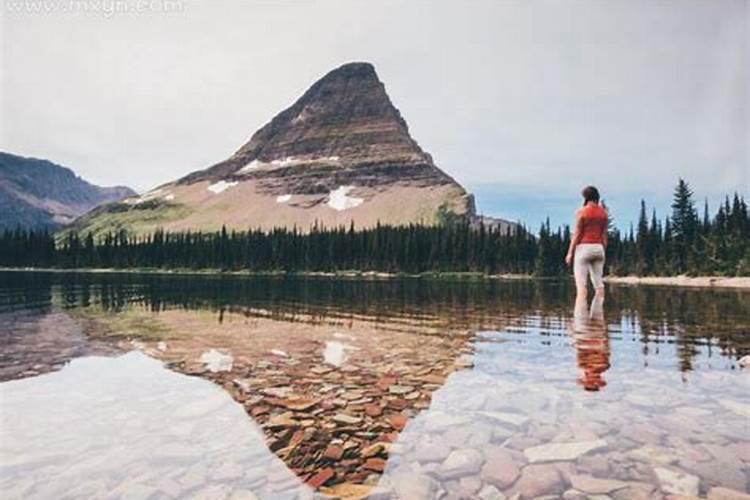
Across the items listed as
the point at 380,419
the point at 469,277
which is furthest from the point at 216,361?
the point at 469,277

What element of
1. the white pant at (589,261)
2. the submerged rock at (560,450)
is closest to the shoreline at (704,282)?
the white pant at (589,261)

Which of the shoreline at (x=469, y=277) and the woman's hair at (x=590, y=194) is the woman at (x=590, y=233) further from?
the shoreline at (x=469, y=277)

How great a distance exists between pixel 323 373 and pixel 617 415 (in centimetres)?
490

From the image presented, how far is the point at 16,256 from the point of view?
167750 millimetres

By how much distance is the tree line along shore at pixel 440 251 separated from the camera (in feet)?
295

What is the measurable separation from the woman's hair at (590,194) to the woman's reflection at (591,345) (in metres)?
3.63

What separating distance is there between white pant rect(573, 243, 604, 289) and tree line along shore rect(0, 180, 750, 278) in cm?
6883

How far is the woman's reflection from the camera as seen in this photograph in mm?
8102

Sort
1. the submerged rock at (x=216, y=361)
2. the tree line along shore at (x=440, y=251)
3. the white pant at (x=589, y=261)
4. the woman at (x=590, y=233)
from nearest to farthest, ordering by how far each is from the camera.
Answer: the submerged rock at (x=216, y=361) < the woman at (x=590, y=233) < the white pant at (x=589, y=261) < the tree line along shore at (x=440, y=251)

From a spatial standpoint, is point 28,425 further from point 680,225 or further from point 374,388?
point 680,225

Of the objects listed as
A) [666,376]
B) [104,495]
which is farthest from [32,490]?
[666,376]

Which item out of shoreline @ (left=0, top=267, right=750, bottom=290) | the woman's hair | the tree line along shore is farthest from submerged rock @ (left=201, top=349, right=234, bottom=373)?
the tree line along shore

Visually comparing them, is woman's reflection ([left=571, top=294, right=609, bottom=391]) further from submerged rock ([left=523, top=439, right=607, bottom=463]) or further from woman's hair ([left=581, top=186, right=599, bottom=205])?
woman's hair ([left=581, top=186, right=599, bottom=205])

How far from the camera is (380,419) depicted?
633 cm
